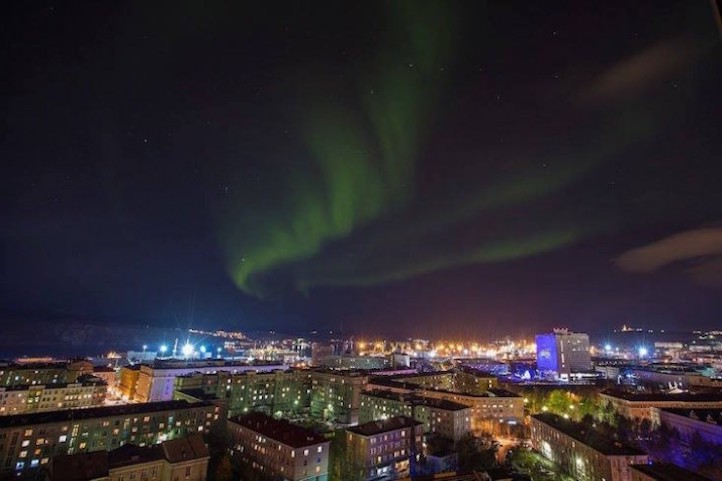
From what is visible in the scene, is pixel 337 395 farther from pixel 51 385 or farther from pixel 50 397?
pixel 51 385

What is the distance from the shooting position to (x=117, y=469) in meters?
31.4

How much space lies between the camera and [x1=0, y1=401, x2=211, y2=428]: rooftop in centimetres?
3806

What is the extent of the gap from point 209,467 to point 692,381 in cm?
9158

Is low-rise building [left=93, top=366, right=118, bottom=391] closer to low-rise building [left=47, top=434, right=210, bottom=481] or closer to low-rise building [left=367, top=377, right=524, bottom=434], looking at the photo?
low-rise building [left=47, top=434, right=210, bottom=481]

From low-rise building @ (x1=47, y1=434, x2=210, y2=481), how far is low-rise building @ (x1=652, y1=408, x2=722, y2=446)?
5451 centimetres

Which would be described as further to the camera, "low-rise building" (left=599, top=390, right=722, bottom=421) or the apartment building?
the apartment building

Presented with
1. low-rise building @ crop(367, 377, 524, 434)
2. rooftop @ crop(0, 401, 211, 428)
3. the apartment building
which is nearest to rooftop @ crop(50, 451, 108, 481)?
rooftop @ crop(0, 401, 211, 428)

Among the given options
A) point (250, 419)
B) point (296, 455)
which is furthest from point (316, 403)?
point (296, 455)

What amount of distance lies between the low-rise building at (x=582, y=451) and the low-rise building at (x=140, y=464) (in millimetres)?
34704

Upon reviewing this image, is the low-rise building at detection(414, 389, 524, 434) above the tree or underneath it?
above

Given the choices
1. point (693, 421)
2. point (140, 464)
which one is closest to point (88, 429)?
point (140, 464)

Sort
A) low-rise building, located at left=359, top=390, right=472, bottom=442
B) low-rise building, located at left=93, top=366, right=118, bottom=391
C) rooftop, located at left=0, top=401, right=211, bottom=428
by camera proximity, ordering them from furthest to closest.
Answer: low-rise building, located at left=93, top=366, right=118, bottom=391, low-rise building, located at left=359, top=390, right=472, bottom=442, rooftop, located at left=0, top=401, right=211, bottom=428

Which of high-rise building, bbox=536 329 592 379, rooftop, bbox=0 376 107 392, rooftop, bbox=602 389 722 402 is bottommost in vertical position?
rooftop, bbox=0 376 107 392

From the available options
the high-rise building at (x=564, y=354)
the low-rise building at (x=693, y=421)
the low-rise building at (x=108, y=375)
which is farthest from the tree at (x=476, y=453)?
the low-rise building at (x=108, y=375)
